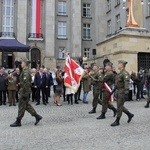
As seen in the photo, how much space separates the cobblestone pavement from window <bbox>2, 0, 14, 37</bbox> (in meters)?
32.9

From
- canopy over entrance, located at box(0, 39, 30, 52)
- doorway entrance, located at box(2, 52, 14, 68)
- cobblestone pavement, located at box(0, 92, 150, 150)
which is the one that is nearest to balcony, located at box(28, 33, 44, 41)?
doorway entrance, located at box(2, 52, 14, 68)

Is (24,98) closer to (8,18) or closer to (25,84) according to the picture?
(25,84)

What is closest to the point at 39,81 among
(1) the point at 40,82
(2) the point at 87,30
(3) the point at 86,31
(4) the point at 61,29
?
(1) the point at 40,82

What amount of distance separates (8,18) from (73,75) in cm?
3164

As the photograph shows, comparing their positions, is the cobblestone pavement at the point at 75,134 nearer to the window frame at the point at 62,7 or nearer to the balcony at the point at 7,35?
the balcony at the point at 7,35

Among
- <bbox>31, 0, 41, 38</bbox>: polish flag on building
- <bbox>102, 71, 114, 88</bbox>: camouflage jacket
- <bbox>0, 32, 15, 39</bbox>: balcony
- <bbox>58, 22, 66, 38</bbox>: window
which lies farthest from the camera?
<bbox>58, 22, 66, 38</bbox>: window

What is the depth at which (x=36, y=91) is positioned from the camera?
1505cm

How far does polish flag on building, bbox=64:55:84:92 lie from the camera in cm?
1306

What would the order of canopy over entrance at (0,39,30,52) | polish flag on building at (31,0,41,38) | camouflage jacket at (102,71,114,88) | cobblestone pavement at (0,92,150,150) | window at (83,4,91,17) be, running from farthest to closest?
window at (83,4,91,17), polish flag on building at (31,0,41,38), canopy over entrance at (0,39,30,52), camouflage jacket at (102,71,114,88), cobblestone pavement at (0,92,150,150)

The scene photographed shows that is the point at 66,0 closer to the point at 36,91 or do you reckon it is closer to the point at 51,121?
the point at 36,91

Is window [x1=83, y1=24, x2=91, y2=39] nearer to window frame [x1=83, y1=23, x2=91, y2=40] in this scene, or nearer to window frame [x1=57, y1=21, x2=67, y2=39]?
window frame [x1=83, y1=23, x2=91, y2=40]

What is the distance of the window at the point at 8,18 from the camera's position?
137 ft

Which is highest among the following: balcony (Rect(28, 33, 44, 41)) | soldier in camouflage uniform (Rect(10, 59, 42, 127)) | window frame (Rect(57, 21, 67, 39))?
window frame (Rect(57, 21, 67, 39))

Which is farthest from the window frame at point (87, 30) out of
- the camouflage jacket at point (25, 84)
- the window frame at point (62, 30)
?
the camouflage jacket at point (25, 84)
